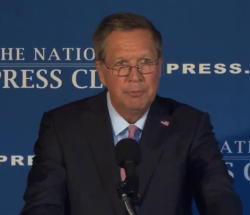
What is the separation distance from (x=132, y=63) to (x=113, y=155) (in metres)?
0.30

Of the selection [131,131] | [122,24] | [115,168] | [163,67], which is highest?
[122,24]

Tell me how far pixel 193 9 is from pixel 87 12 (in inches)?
18.6

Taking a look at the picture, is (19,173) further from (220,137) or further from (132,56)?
(132,56)

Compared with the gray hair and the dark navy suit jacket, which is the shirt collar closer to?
the dark navy suit jacket

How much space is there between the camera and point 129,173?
4.92ft

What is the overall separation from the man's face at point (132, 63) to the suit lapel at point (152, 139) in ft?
0.34

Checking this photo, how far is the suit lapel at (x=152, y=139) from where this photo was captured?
188 cm

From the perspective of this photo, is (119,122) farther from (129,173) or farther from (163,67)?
(163,67)

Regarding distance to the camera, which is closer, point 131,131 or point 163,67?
point 131,131

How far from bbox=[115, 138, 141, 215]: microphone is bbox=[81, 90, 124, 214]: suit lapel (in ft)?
1.04

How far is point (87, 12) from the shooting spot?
2695mm

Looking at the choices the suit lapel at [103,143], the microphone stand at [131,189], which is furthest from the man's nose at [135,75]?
the microphone stand at [131,189]

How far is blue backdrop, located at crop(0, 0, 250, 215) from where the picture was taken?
2678 mm

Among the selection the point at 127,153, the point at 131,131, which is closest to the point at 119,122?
the point at 131,131
